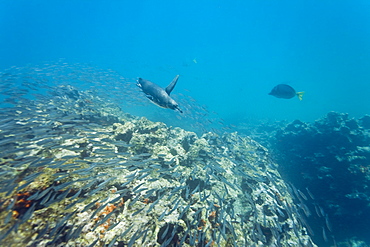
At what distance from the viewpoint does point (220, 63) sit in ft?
428

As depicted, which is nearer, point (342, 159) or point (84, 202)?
point (84, 202)

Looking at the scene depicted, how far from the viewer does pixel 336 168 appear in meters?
9.70

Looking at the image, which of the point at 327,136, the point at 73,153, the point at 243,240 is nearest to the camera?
the point at 243,240

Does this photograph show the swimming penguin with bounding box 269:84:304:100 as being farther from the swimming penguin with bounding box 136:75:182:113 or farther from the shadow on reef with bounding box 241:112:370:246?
the shadow on reef with bounding box 241:112:370:246

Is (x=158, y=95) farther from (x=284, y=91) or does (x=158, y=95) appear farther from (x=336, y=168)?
(x=336, y=168)

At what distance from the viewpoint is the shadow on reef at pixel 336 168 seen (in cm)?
834

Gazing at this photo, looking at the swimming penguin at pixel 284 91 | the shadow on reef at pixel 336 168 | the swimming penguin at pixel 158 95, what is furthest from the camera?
the shadow on reef at pixel 336 168

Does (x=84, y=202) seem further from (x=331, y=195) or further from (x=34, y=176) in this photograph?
(x=331, y=195)

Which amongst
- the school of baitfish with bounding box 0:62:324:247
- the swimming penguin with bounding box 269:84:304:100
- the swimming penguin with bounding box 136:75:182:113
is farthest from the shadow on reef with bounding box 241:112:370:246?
the swimming penguin with bounding box 136:75:182:113

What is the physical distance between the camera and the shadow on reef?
8336 mm

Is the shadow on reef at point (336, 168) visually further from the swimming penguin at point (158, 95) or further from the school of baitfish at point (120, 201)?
the swimming penguin at point (158, 95)

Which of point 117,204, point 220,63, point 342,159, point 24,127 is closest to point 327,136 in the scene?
point 342,159

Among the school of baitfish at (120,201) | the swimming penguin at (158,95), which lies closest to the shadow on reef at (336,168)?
the school of baitfish at (120,201)

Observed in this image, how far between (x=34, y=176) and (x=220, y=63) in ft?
461
